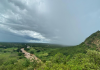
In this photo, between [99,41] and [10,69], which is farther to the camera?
[99,41]

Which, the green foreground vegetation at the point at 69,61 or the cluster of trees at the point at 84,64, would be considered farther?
the green foreground vegetation at the point at 69,61

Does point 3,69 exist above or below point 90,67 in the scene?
below

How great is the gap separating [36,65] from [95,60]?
163ft

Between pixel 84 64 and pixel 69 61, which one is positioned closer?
pixel 84 64

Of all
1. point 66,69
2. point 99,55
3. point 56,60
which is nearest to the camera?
point 66,69

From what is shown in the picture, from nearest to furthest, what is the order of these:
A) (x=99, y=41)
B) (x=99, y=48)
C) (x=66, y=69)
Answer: (x=66, y=69)
(x=99, y=48)
(x=99, y=41)

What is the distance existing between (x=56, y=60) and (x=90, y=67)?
31.2 m

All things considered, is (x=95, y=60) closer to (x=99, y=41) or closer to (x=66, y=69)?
(x=66, y=69)

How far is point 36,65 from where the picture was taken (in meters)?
59.0

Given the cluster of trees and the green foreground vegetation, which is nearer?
the cluster of trees

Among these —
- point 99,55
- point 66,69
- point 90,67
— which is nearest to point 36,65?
point 66,69

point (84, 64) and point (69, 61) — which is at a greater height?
point (84, 64)

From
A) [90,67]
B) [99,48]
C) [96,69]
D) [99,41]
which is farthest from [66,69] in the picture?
[99,41]

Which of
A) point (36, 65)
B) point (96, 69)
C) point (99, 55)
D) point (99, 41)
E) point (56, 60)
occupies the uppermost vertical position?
point (99, 41)
